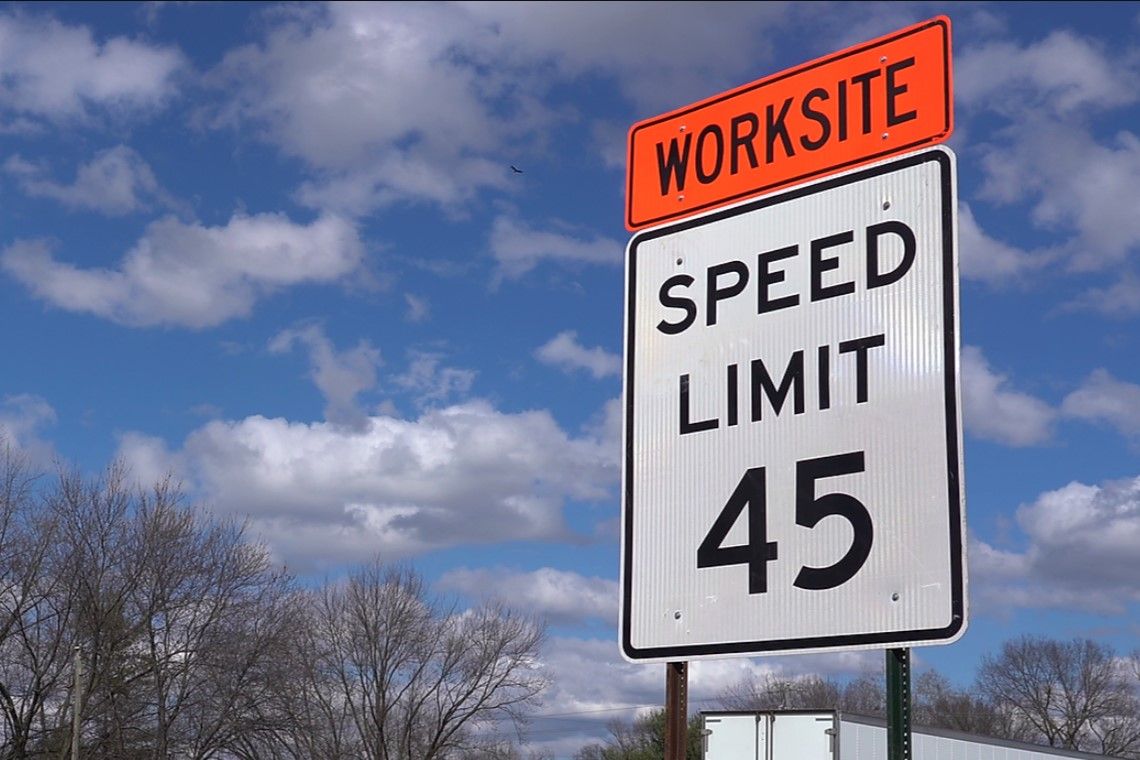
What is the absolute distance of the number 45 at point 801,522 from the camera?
2996mm

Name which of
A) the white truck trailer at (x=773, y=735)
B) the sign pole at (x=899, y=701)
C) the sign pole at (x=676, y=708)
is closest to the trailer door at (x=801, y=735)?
the white truck trailer at (x=773, y=735)

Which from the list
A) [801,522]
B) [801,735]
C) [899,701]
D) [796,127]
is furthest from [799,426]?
[801,735]

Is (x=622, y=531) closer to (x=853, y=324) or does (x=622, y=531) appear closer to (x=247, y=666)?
(x=853, y=324)

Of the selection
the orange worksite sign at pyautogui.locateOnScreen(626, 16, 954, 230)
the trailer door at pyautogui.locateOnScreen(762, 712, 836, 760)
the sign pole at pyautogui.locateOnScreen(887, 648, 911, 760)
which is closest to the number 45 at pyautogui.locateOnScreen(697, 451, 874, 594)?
the sign pole at pyautogui.locateOnScreen(887, 648, 911, 760)

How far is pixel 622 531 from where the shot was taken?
3.51 meters

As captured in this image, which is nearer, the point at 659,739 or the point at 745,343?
the point at 745,343

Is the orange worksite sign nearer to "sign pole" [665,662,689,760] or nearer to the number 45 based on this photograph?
the number 45

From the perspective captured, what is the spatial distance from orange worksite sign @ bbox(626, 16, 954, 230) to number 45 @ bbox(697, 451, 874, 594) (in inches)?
30.3

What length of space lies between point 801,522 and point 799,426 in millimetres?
227

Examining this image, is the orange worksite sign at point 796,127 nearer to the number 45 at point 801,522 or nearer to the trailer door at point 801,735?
the number 45 at point 801,522

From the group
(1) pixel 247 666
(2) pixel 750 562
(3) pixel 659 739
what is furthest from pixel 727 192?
(3) pixel 659 739

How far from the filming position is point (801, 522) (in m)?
3.12

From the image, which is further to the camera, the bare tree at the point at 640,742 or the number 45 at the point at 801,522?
the bare tree at the point at 640,742

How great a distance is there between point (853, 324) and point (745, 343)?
31 centimetres
